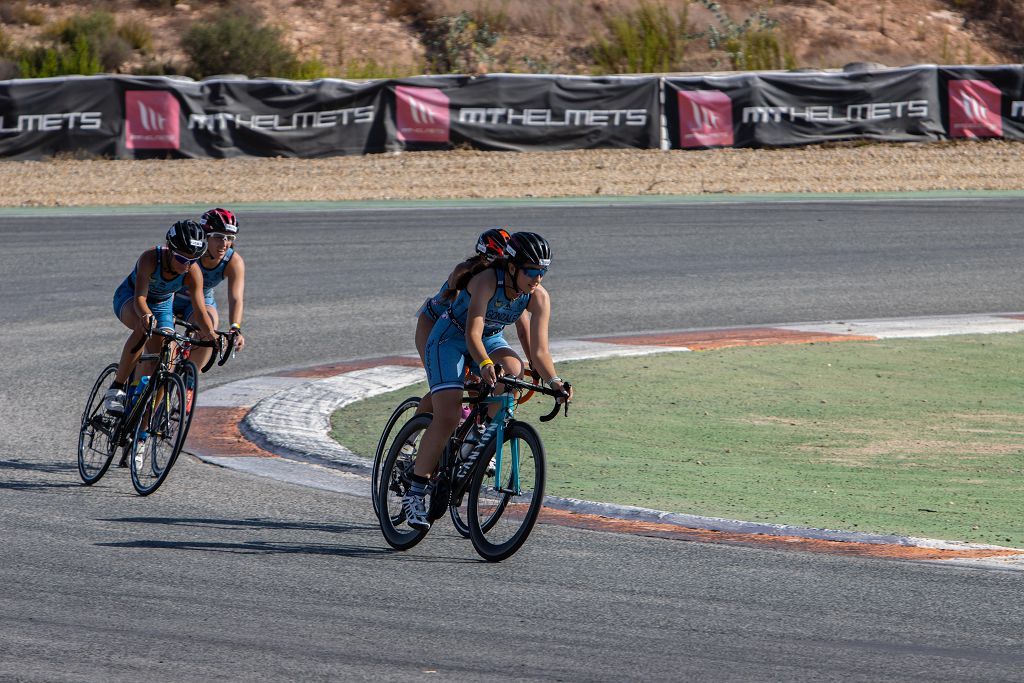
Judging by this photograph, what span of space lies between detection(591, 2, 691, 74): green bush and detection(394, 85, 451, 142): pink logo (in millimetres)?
11069

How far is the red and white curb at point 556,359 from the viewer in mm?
7355

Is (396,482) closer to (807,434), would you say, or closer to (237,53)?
(807,434)

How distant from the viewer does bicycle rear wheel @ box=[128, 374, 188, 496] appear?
871 centimetres

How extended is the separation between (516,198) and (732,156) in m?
5.71

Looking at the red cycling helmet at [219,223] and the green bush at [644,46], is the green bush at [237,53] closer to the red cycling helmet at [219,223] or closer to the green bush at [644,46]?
the green bush at [644,46]

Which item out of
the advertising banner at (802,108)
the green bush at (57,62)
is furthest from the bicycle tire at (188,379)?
the green bush at (57,62)

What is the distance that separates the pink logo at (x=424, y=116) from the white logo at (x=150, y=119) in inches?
186

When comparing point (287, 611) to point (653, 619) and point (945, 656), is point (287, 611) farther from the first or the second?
point (945, 656)

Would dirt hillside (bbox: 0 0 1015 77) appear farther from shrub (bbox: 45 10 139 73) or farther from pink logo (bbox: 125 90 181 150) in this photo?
pink logo (bbox: 125 90 181 150)

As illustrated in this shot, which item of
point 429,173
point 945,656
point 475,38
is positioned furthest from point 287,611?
point 475,38

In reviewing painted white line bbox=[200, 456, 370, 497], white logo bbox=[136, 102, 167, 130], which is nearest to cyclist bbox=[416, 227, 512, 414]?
painted white line bbox=[200, 456, 370, 497]

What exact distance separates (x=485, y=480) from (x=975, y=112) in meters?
26.7

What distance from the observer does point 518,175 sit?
30078mm

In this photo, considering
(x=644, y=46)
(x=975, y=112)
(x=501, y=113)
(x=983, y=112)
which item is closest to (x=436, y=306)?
(x=501, y=113)
